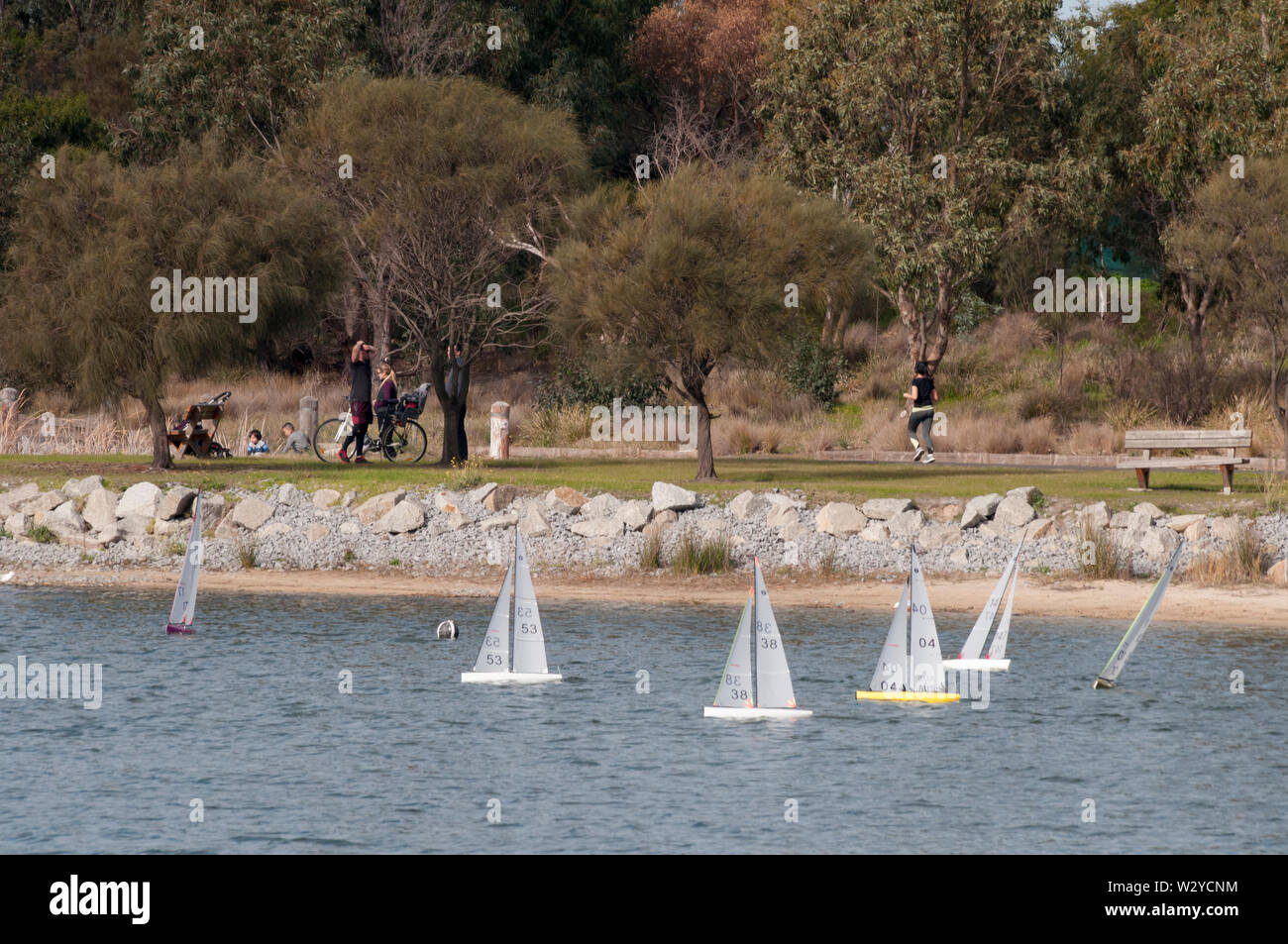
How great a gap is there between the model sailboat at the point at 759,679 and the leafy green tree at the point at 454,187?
18.5m

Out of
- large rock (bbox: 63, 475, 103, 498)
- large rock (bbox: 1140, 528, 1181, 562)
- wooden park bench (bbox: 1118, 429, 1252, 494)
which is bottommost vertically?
large rock (bbox: 1140, 528, 1181, 562)

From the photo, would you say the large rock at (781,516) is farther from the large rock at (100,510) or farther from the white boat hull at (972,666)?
the large rock at (100,510)

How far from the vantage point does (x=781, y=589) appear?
2717 cm

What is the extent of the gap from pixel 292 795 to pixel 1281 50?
39151 millimetres

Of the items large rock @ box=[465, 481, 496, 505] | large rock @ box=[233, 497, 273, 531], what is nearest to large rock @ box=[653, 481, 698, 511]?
large rock @ box=[465, 481, 496, 505]

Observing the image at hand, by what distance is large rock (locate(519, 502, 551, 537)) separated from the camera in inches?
1148

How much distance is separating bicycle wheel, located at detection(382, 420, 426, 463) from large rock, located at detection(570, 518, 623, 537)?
22.6ft

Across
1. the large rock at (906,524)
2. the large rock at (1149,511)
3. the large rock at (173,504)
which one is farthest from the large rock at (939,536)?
the large rock at (173,504)

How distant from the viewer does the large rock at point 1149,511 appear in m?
27.5

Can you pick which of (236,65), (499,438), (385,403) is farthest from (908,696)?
(236,65)

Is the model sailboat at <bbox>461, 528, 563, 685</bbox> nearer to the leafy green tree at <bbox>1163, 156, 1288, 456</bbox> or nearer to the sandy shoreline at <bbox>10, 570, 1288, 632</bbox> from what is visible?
the sandy shoreline at <bbox>10, 570, 1288, 632</bbox>

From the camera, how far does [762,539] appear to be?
28.4 metres

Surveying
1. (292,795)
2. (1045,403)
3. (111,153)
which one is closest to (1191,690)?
(292,795)
